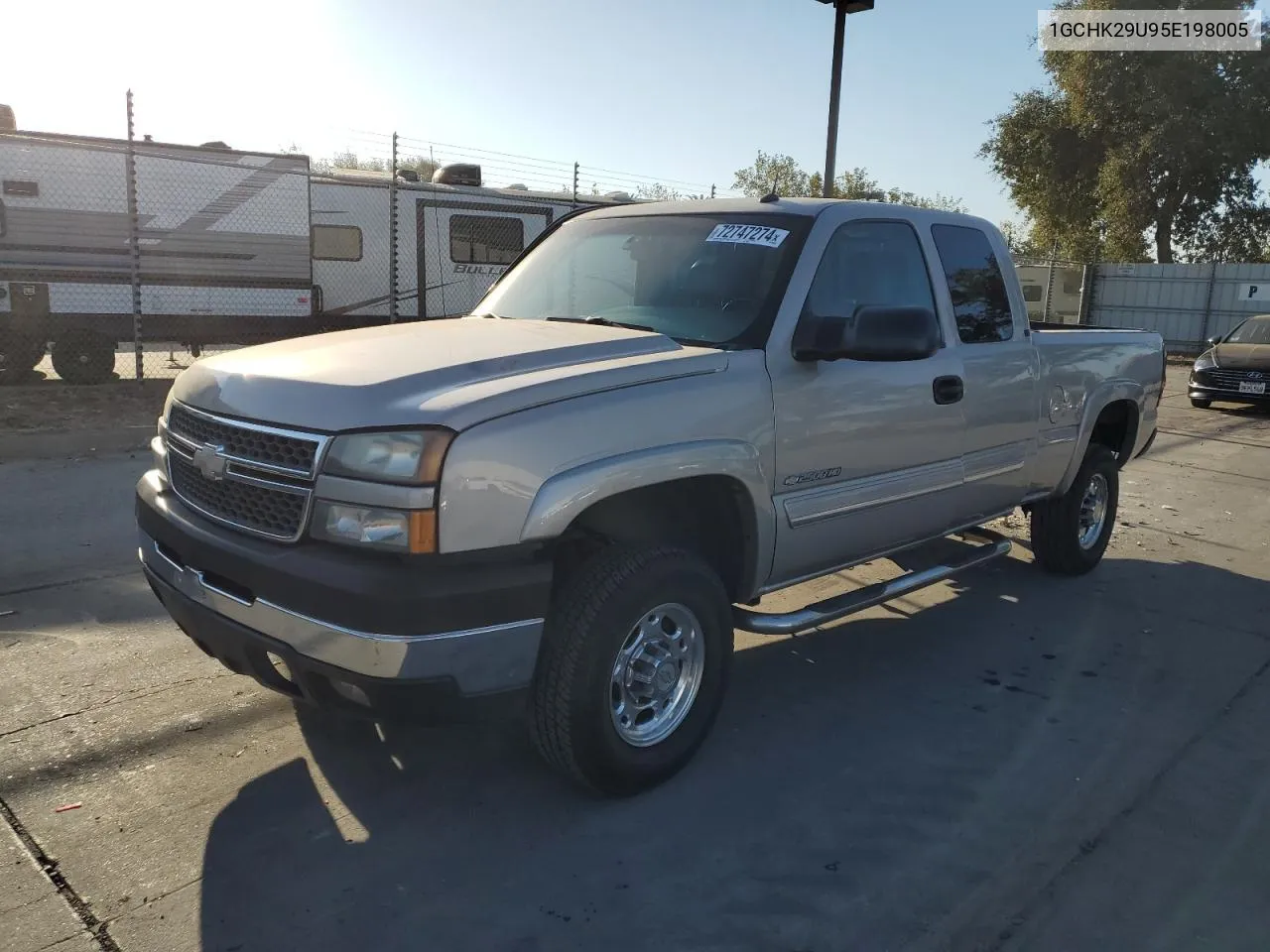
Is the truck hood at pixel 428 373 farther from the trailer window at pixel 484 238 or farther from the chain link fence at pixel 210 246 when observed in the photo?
the trailer window at pixel 484 238

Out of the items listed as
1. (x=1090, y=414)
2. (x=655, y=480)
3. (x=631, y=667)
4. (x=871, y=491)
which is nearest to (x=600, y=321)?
(x=655, y=480)

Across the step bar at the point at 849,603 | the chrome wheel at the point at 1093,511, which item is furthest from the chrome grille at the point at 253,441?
the chrome wheel at the point at 1093,511

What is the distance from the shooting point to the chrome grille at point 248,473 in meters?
2.82

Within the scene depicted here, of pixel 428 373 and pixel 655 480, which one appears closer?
pixel 428 373

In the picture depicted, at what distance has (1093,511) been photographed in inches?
241

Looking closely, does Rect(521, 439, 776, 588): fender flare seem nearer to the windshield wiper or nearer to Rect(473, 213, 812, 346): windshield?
Rect(473, 213, 812, 346): windshield

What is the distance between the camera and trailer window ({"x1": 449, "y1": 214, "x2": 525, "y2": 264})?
1667 cm

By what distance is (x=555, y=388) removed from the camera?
9.60 ft

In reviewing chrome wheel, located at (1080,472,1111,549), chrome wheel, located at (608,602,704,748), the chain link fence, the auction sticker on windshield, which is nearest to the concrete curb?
the chain link fence

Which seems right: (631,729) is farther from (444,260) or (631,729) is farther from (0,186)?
(444,260)

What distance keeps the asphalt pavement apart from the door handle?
1.24 m

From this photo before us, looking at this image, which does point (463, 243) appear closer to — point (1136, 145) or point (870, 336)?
point (870, 336)

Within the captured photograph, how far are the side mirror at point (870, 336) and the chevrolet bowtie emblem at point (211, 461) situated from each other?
195cm

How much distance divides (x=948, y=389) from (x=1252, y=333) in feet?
45.7
